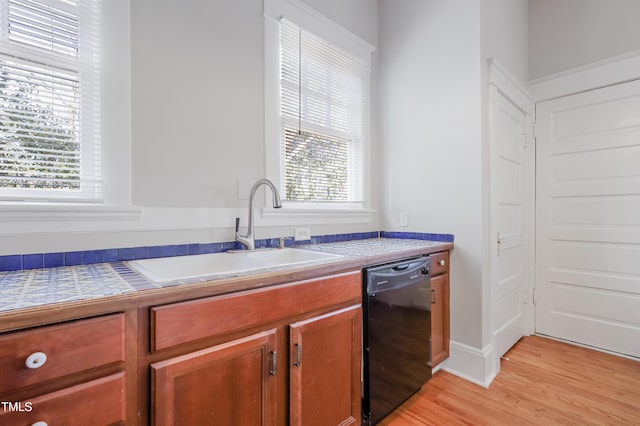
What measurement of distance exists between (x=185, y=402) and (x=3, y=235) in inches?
37.4

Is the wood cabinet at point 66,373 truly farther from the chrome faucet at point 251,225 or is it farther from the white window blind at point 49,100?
the chrome faucet at point 251,225

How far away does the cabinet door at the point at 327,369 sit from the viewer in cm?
119

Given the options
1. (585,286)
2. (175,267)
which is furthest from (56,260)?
(585,286)

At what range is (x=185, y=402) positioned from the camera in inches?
35.9

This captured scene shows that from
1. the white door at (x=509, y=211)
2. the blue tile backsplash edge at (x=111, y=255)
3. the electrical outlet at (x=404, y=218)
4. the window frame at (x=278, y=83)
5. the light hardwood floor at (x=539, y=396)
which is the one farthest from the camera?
the electrical outlet at (x=404, y=218)

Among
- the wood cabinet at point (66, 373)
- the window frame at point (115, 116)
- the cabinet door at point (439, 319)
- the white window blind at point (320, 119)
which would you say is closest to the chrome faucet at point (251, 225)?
the white window blind at point (320, 119)

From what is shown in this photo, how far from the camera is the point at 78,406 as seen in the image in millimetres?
742

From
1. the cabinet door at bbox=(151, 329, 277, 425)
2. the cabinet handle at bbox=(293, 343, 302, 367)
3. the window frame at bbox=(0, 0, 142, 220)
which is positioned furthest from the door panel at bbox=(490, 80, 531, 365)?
the window frame at bbox=(0, 0, 142, 220)

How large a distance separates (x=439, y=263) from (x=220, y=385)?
1.62m

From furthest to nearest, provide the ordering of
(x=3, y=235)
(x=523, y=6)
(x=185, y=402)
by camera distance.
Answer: (x=523, y=6), (x=3, y=235), (x=185, y=402)

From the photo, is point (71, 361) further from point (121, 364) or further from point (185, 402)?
point (185, 402)

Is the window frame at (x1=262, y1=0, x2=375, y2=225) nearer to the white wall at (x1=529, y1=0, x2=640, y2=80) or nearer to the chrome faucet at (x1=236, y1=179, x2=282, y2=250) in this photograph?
the chrome faucet at (x1=236, y1=179, x2=282, y2=250)

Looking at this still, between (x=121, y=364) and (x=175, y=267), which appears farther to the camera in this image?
(x=175, y=267)

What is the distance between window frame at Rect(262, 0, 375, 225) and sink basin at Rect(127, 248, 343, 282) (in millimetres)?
274
